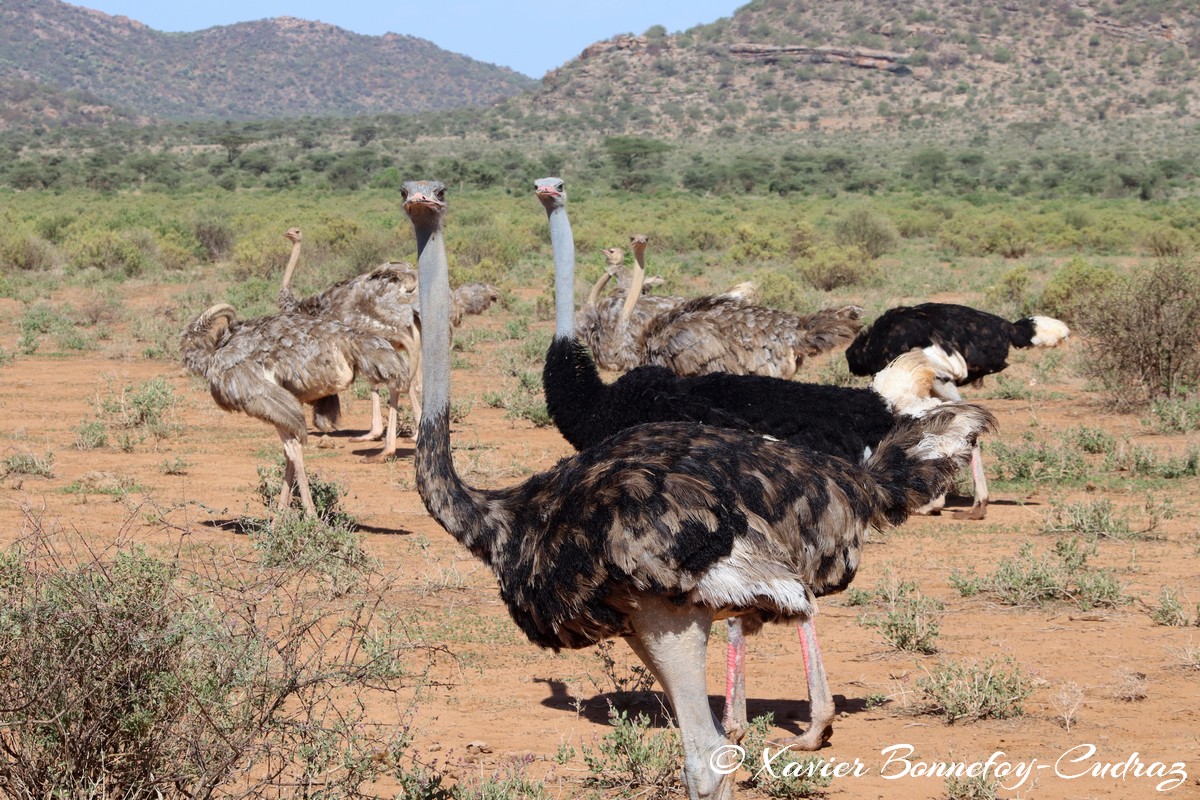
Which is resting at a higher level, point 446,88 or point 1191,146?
point 446,88

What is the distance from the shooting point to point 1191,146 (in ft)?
194

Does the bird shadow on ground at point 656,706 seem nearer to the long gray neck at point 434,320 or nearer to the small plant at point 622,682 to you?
the small plant at point 622,682

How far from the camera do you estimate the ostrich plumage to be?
9352 millimetres

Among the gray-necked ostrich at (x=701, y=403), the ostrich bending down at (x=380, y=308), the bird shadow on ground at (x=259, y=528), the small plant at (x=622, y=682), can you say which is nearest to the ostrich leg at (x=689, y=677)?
the small plant at (x=622, y=682)

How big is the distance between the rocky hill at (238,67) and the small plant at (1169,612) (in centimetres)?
14757

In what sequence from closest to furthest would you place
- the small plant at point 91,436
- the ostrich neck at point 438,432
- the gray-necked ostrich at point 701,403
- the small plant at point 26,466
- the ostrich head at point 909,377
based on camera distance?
1. the ostrich neck at point 438,432
2. the gray-necked ostrich at point 701,403
3. the ostrich head at point 909,377
4. the small plant at point 26,466
5. the small plant at point 91,436

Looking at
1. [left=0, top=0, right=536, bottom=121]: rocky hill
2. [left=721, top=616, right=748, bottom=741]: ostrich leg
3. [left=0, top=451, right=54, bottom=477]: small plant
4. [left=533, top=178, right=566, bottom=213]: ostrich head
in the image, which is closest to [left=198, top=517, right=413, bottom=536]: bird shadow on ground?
[left=0, top=451, right=54, bottom=477]: small plant

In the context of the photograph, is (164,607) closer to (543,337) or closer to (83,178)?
(543,337)

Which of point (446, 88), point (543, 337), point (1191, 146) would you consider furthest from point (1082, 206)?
point (446, 88)

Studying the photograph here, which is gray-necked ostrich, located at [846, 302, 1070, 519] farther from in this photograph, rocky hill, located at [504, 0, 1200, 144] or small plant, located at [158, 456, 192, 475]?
rocky hill, located at [504, 0, 1200, 144]

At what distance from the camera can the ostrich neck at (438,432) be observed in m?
3.92

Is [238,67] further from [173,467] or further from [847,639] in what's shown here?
[847,639]

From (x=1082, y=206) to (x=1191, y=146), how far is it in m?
28.5

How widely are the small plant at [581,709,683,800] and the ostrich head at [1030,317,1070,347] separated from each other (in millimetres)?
5985
